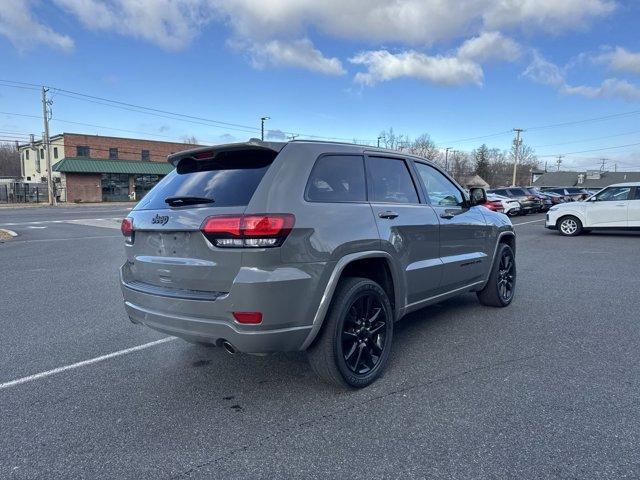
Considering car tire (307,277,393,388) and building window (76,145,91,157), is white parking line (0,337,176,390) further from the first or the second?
building window (76,145,91,157)

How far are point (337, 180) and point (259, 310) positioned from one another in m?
1.24

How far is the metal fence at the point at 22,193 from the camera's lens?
47125 mm

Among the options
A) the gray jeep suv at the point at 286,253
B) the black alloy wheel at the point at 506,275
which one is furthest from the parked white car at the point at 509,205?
the gray jeep suv at the point at 286,253

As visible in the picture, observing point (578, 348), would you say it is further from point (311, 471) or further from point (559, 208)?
point (559, 208)

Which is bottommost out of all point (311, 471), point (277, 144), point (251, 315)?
point (311, 471)

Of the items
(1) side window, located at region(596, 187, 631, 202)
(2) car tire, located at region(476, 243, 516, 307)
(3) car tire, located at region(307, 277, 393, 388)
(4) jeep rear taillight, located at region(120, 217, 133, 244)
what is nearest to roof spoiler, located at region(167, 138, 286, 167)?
(4) jeep rear taillight, located at region(120, 217, 133, 244)

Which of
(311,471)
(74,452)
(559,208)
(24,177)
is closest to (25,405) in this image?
(74,452)

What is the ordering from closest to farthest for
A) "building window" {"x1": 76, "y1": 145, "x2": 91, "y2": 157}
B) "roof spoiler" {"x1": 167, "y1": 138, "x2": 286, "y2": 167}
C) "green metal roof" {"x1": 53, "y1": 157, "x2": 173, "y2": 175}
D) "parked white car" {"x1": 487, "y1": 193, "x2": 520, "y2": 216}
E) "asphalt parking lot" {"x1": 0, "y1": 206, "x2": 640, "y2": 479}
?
"asphalt parking lot" {"x1": 0, "y1": 206, "x2": 640, "y2": 479} → "roof spoiler" {"x1": 167, "y1": 138, "x2": 286, "y2": 167} → "parked white car" {"x1": 487, "y1": 193, "x2": 520, "y2": 216} → "green metal roof" {"x1": 53, "y1": 157, "x2": 173, "y2": 175} → "building window" {"x1": 76, "y1": 145, "x2": 91, "y2": 157}

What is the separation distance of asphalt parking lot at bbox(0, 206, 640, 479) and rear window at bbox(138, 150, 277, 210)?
1463 millimetres

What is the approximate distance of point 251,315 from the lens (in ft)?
9.98

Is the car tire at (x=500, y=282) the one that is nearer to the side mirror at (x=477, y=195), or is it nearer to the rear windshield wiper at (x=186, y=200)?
the side mirror at (x=477, y=195)

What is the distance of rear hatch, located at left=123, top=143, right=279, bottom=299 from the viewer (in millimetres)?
3146

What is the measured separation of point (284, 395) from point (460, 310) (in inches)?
122

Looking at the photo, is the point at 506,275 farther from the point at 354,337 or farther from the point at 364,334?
the point at 354,337
